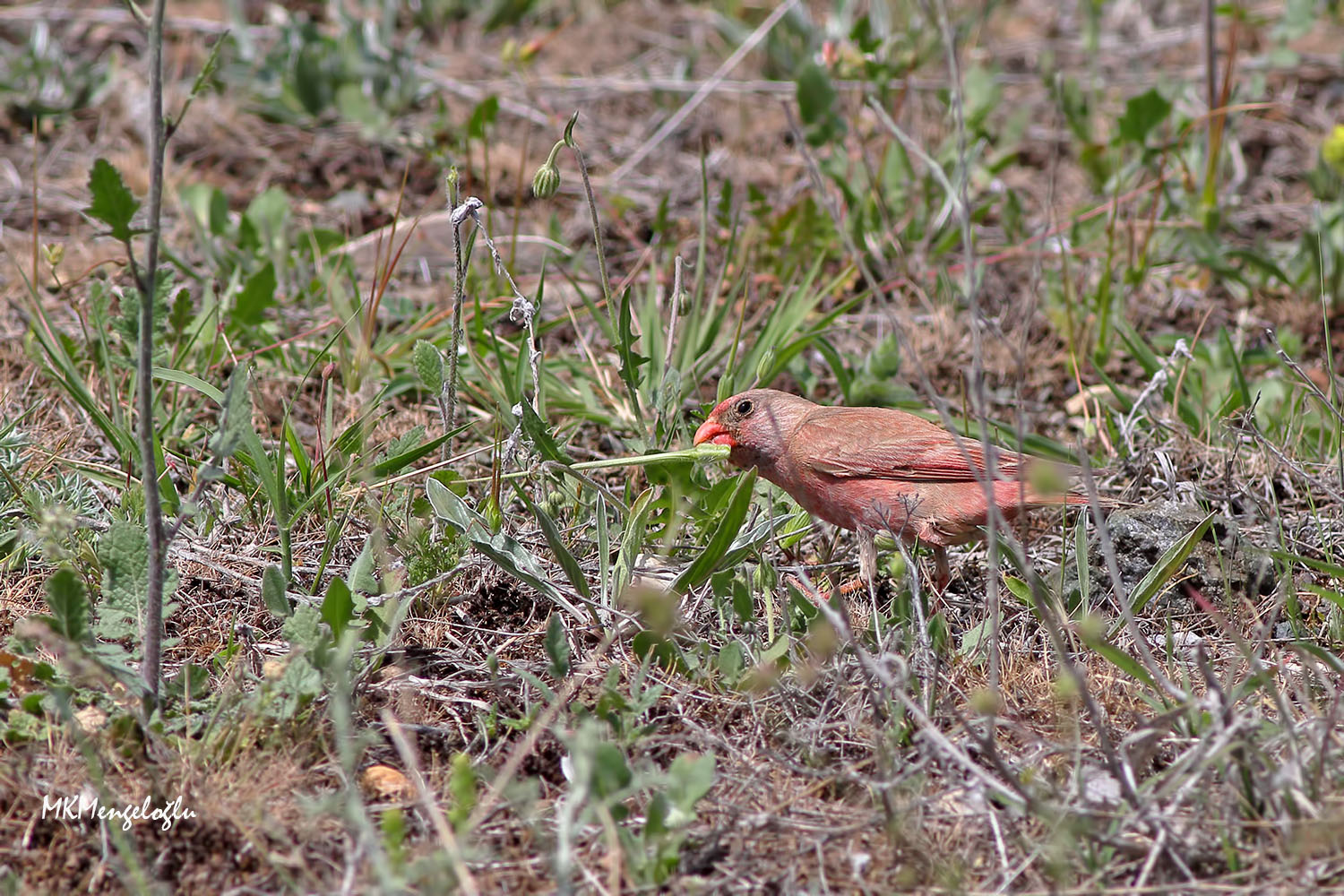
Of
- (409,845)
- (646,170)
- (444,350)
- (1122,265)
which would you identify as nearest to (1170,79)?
(1122,265)

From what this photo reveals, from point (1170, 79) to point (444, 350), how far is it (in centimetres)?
405

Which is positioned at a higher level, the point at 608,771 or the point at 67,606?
the point at 67,606

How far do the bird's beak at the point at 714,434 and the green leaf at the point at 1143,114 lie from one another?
2.46m

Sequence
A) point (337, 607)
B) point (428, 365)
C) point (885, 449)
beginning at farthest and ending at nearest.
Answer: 1. point (885, 449)
2. point (428, 365)
3. point (337, 607)

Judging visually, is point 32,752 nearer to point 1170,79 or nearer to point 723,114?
point 723,114

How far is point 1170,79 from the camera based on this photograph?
642cm

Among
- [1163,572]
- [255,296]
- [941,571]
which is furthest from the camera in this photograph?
[255,296]

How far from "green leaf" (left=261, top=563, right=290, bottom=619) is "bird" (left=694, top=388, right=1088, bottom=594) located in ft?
4.11

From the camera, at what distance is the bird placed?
370 cm

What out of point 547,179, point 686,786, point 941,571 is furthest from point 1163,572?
point 547,179

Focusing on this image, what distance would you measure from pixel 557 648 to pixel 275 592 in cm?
64

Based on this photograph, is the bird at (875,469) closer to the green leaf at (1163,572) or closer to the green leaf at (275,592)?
the green leaf at (1163,572)

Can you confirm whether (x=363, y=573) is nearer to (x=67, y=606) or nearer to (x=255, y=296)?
(x=67, y=606)

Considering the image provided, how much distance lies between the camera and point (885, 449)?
3.83 m
